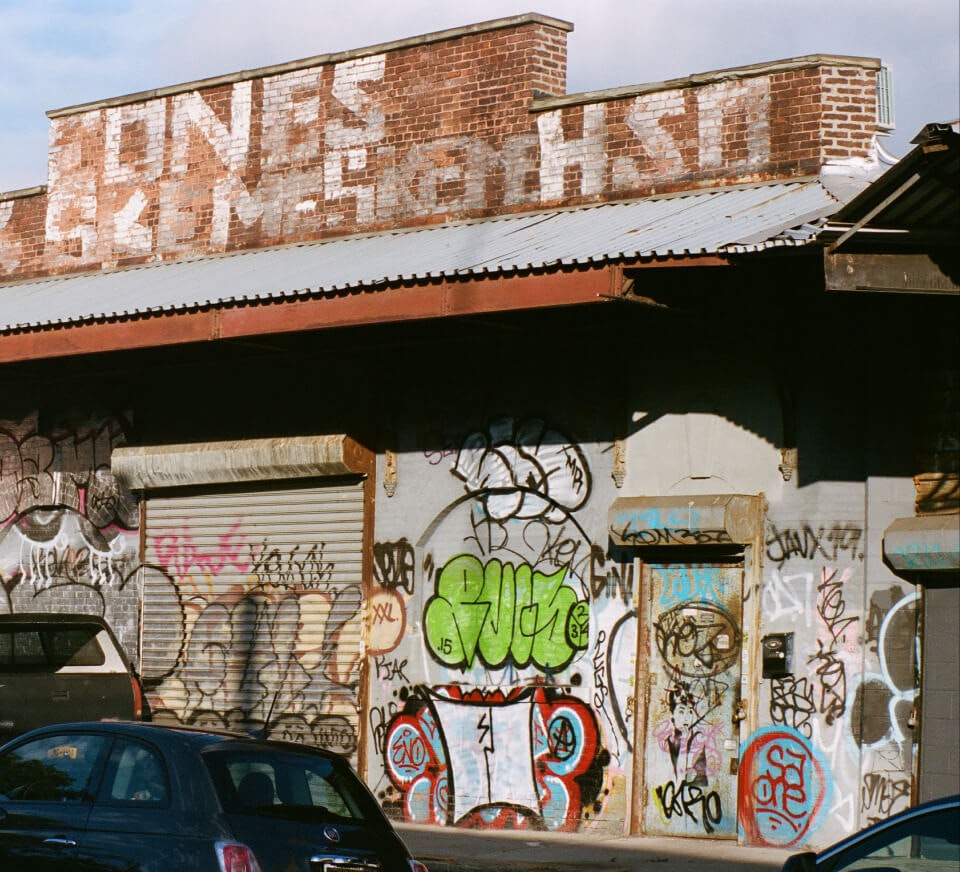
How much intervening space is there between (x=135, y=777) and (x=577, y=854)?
5.55m

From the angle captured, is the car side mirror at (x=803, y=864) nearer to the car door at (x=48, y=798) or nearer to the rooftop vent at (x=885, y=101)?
the car door at (x=48, y=798)

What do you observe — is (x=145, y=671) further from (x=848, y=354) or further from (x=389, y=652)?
(x=848, y=354)

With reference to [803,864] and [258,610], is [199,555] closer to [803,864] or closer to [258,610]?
[258,610]

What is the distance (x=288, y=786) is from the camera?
872 centimetres

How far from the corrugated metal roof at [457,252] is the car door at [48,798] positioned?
19.4 ft

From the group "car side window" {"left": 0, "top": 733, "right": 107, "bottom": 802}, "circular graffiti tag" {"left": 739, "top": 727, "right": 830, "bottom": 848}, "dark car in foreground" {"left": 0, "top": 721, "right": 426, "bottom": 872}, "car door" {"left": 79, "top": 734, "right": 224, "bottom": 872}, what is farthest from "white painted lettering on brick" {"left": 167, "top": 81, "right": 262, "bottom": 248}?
"car door" {"left": 79, "top": 734, "right": 224, "bottom": 872}

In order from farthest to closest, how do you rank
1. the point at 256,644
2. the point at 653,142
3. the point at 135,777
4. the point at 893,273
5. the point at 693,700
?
the point at 256,644 < the point at 653,142 < the point at 693,700 < the point at 893,273 < the point at 135,777

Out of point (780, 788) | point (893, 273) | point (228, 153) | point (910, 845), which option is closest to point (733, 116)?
point (893, 273)

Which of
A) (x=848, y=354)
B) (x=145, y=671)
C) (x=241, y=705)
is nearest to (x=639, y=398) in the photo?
(x=848, y=354)

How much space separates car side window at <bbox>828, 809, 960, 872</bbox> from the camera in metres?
6.75

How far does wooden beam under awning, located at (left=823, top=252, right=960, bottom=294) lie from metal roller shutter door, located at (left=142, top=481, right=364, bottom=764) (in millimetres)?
5974

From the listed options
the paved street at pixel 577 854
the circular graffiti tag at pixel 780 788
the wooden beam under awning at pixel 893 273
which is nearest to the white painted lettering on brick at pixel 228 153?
the paved street at pixel 577 854

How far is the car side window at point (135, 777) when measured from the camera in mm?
8484

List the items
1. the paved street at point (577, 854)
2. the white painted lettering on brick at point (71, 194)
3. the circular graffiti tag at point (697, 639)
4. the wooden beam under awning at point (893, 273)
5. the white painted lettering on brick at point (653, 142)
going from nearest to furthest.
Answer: the wooden beam under awning at point (893, 273) → the paved street at point (577, 854) → the circular graffiti tag at point (697, 639) → the white painted lettering on brick at point (653, 142) → the white painted lettering on brick at point (71, 194)
